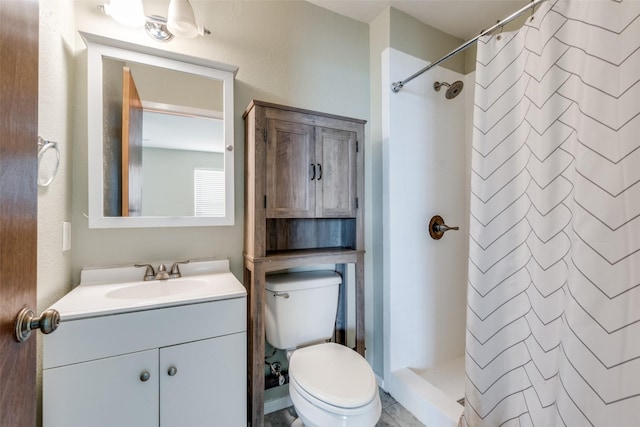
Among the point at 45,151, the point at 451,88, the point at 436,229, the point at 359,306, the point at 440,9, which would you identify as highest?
the point at 440,9

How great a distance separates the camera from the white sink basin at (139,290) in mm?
951

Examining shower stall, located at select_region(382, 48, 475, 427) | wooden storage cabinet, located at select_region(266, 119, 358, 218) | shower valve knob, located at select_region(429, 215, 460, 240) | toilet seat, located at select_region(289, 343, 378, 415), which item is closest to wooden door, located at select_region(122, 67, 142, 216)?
wooden storage cabinet, located at select_region(266, 119, 358, 218)

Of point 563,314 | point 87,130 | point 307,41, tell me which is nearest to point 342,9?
point 307,41

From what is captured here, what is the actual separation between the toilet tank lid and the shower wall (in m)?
0.42

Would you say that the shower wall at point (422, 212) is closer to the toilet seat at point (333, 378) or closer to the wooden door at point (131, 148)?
the toilet seat at point (333, 378)

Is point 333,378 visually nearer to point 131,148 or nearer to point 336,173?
point 336,173

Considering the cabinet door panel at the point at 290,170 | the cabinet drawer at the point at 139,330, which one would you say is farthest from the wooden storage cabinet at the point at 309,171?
the cabinet drawer at the point at 139,330

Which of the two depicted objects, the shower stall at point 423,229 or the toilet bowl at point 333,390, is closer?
the toilet bowl at point 333,390

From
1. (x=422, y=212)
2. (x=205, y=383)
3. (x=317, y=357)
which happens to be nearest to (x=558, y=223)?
(x=422, y=212)

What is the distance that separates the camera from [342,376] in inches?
47.2

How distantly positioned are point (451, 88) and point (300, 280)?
63.9 inches

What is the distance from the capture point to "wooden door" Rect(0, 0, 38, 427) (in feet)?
1.66

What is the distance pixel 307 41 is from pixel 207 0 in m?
0.59

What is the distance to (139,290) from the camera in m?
1.23
